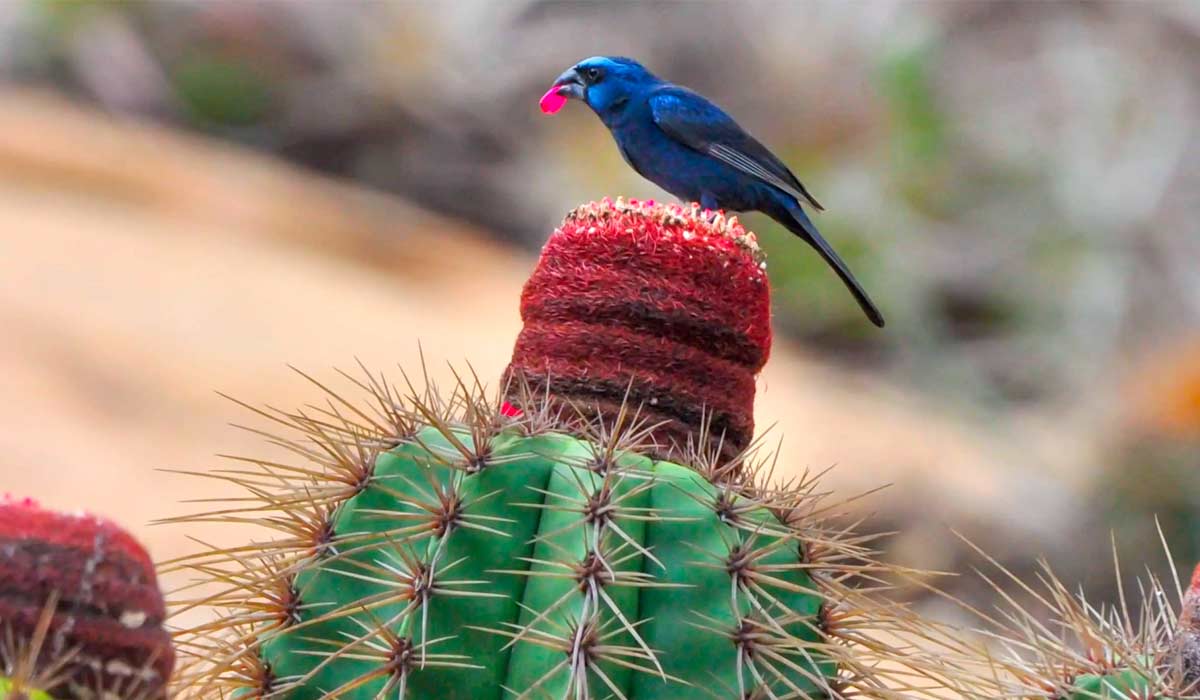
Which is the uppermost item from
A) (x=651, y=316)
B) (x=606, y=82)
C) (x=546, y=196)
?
(x=546, y=196)

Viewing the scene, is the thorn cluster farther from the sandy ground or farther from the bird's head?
the sandy ground

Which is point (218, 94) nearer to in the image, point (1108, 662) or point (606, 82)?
point (606, 82)

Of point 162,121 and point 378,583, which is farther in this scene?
point 162,121

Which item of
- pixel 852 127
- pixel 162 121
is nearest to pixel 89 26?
pixel 162 121

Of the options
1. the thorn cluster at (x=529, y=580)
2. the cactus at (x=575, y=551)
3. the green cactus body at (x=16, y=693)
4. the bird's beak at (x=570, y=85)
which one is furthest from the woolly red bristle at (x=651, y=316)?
the bird's beak at (x=570, y=85)

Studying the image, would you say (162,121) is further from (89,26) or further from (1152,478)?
(1152,478)

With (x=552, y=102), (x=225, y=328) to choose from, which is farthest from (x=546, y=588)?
(x=225, y=328)

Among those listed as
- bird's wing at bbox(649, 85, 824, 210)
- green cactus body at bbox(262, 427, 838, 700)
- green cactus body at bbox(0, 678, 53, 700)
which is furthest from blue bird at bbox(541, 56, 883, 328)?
green cactus body at bbox(0, 678, 53, 700)
